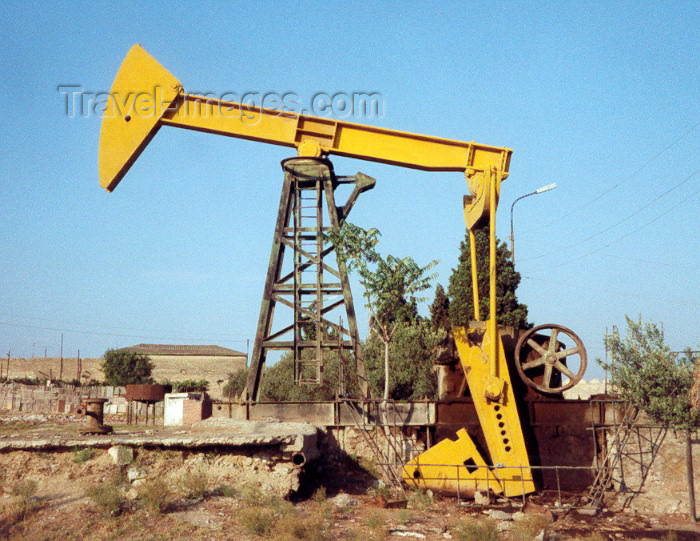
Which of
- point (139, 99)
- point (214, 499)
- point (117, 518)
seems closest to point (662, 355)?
point (214, 499)

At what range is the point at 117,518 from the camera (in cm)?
767

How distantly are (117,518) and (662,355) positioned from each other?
24.8 feet

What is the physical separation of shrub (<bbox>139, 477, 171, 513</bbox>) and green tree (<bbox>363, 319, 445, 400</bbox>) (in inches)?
385

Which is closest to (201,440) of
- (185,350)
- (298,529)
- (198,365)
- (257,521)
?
(257,521)

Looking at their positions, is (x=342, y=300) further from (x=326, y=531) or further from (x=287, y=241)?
(x=326, y=531)

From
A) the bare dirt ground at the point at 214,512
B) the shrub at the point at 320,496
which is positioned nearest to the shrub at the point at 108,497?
the bare dirt ground at the point at 214,512

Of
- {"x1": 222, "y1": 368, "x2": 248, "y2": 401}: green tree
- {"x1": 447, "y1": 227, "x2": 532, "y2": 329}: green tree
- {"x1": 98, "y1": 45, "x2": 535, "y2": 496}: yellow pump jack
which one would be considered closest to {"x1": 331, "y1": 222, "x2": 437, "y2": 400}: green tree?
{"x1": 98, "y1": 45, "x2": 535, "y2": 496}: yellow pump jack

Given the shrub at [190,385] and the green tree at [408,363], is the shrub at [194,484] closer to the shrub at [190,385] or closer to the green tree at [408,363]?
the green tree at [408,363]

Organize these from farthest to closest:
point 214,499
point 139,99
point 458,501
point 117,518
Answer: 1. point 139,99
2. point 458,501
3. point 214,499
4. point 117,518

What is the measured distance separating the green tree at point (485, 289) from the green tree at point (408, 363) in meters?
1.35

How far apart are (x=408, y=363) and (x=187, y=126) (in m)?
9.54

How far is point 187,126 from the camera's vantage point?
1223cm

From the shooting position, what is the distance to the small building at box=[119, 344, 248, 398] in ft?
132

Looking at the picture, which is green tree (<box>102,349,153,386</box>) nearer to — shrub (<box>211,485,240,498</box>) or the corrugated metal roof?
the corrugated metal roof
